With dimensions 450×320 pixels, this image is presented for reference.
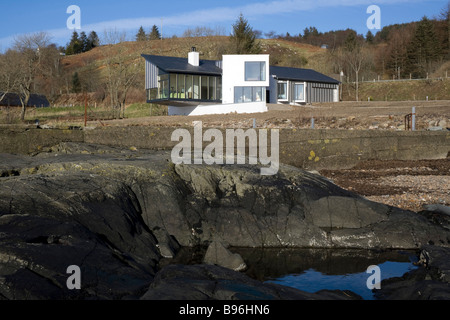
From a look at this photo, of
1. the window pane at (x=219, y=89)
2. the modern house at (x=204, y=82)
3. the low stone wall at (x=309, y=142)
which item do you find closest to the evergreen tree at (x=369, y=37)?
the modern house at (x=204, y=82)

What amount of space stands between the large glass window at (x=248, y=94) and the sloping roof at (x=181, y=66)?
223cm

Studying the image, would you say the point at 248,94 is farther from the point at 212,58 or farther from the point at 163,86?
the point at 212,58

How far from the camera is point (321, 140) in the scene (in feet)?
56.0

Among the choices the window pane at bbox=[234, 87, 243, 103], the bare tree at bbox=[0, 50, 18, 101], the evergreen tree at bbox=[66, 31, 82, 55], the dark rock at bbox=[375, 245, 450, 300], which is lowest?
the dark rock at bbox=[375, 245, 450, 300]

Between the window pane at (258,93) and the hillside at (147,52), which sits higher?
the hillside at (147,52)

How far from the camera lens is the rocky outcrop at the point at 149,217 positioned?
19.6 ft

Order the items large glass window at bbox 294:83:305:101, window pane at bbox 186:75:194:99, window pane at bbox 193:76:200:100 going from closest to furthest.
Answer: window pane at bbox 186:75:194:99
window pane at bbox 193:76:200:100
large glass window at bbox 294:83:305:101

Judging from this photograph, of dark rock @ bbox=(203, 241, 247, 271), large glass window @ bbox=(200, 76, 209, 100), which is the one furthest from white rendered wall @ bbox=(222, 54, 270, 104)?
dark rock @ bbox=(203, 241, 247, 271)

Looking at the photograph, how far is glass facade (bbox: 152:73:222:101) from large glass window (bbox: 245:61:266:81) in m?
2.47

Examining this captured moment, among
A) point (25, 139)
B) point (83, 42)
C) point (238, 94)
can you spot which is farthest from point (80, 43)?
point (25, 139)

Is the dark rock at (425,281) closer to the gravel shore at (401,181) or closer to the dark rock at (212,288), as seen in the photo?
the dark rock at (212,288)

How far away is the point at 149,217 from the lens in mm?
9492

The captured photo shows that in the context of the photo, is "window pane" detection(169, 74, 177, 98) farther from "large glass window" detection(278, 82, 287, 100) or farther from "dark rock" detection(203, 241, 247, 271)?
"dark rock" detection(203, 241, 247, 271)

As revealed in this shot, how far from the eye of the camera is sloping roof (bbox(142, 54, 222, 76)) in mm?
40125
